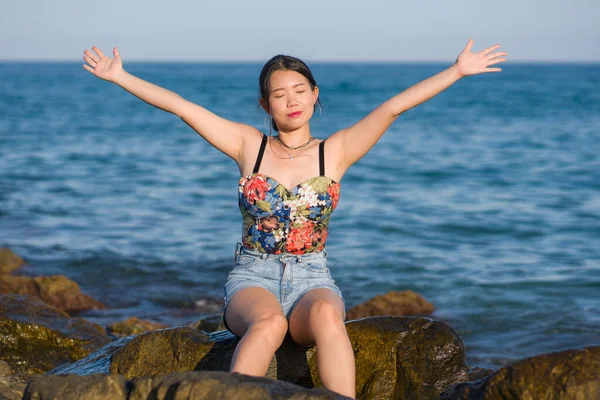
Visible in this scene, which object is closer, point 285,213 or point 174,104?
point 285,213

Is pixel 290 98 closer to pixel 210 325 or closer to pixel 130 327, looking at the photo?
pixel 210 325

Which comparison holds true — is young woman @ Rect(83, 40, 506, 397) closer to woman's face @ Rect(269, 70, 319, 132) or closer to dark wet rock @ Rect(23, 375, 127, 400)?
woman's face @ Rect(269, 70, 319, 132)

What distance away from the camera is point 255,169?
4.75 meters

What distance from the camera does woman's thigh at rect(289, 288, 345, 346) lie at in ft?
13.1

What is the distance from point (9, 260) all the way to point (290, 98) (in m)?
7.30

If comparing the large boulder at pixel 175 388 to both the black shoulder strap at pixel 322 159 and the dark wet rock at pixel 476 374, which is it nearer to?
the dark wet rock at pixel 476 374

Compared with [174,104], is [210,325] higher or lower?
lower

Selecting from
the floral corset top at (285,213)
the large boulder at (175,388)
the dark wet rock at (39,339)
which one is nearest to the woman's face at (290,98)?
the floral corset top at (285,213)

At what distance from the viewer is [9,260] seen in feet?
35.4

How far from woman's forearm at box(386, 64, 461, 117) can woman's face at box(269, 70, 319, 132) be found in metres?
0.54

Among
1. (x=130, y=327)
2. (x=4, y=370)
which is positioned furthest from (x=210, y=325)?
(x=4, y=370)

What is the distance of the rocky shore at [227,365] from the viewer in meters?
3.18

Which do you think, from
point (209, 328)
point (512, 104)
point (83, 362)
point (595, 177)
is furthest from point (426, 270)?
point (512, 104)

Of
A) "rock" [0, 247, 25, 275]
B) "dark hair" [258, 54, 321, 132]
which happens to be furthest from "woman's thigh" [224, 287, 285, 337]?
"rock" [0, 247, 25, 275]
